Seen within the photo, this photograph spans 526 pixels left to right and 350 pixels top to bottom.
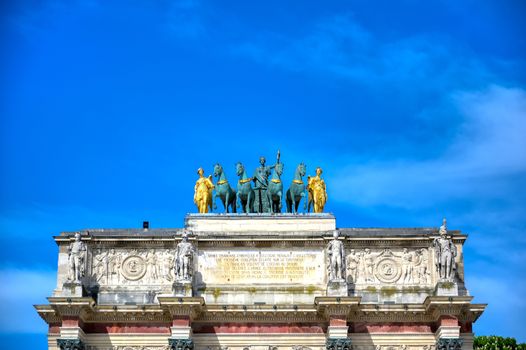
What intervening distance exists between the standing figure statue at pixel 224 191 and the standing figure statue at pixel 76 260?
20.2 feet

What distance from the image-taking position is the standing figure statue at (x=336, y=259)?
4372 centimetres

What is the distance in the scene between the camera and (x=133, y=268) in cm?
4519

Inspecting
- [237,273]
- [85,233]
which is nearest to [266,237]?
[237,273]

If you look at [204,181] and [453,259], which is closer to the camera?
[453,259]

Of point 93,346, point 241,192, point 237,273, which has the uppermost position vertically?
point 241,192

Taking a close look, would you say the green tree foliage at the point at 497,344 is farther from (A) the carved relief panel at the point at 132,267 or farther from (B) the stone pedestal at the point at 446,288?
(A) the carved relief panel at the point at 132,267

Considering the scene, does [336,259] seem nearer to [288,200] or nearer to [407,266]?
[407,266]

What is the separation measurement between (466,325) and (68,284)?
15.9 metres

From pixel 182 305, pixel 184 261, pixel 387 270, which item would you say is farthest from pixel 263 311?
pixel 387 270

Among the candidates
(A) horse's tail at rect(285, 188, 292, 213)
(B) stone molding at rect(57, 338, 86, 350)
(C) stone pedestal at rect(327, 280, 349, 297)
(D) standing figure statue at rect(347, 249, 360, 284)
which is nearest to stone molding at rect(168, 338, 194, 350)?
(B) stone molding at rect(57, 338, 86, 350)

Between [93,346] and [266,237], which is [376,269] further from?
[93,346]

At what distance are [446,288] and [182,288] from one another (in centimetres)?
1039

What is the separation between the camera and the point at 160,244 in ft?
149

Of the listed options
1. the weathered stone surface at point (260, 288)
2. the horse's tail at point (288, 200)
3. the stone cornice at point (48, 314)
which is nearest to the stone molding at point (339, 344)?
the weathered stone surface at point (260, 288)
